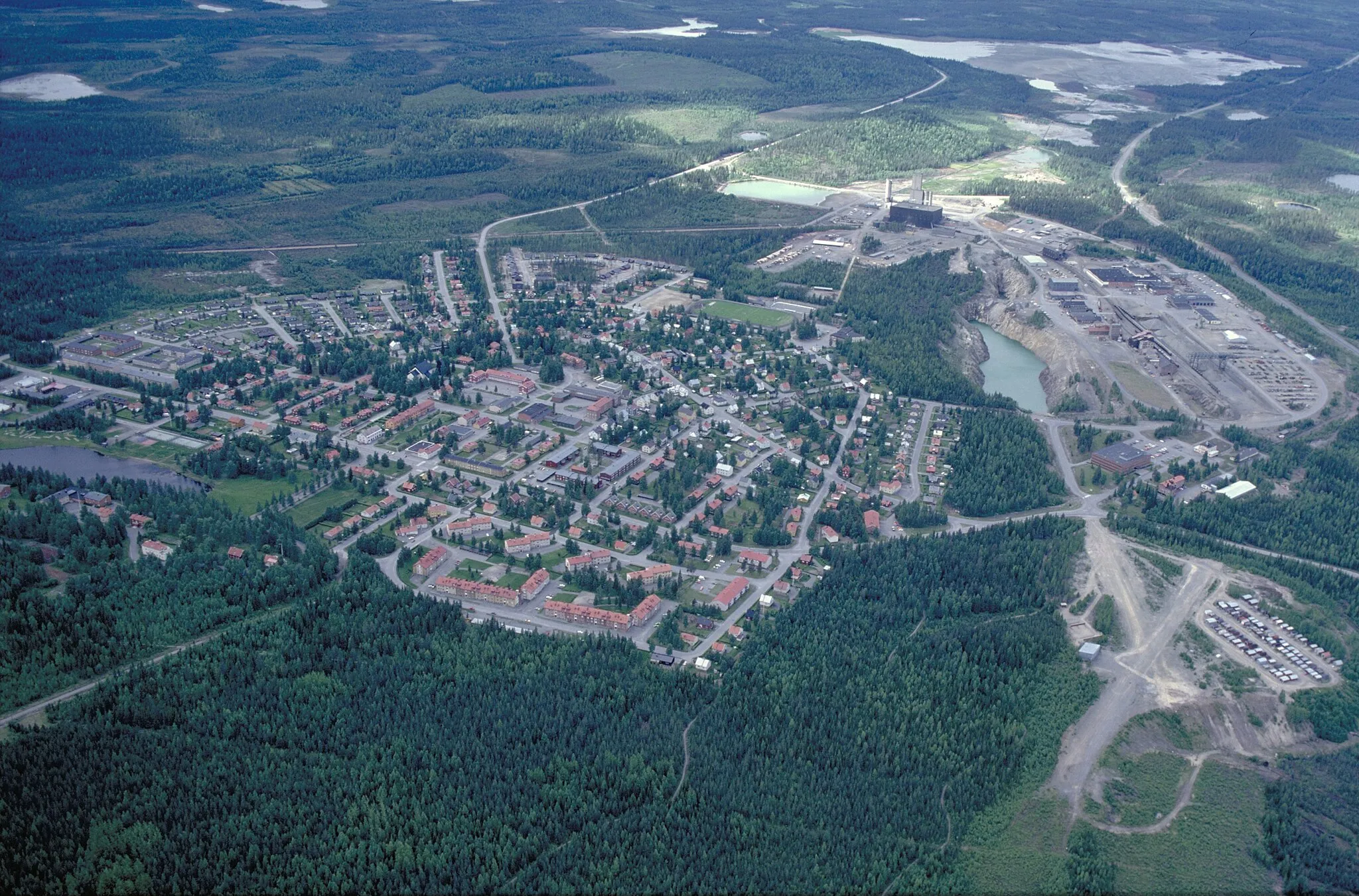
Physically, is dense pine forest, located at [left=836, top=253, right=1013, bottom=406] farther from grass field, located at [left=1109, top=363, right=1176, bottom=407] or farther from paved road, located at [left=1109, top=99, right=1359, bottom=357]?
paved road, located at [left=1109, top=99, right=1359, bottom=357]

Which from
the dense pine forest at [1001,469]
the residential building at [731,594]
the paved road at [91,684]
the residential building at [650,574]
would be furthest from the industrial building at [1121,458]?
the paved road at [91,684]

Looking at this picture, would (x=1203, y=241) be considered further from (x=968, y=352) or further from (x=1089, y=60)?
(x=1089, y=60)

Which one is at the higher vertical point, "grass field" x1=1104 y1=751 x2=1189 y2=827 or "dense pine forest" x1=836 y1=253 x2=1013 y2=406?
"dense pine forest" x1=836 y1=253 x2=1013 y2=406

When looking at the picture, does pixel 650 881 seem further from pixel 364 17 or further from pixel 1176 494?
pixel 364 17

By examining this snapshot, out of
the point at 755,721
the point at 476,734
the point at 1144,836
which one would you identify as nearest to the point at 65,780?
the point at 476,734

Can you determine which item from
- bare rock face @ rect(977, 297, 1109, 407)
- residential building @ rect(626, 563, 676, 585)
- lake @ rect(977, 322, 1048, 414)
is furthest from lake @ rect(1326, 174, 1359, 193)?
residential building @ rect(626, 563, 676, 585)
